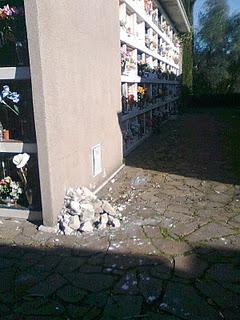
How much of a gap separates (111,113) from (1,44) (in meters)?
2.15

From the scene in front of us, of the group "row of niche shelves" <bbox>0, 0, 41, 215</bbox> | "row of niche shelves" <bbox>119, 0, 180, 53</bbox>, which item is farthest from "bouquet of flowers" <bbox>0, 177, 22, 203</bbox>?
"row of niche shelves" <bbox>119, 0, 180, 53</bbox>

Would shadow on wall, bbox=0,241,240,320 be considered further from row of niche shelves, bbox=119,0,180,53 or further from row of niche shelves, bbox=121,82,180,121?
row of niche shelves, bbox=119,0,180,53

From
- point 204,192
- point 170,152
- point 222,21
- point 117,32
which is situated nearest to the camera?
point 204,192

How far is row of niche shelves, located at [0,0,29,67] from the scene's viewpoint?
3537 mm

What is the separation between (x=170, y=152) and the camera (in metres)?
7.45

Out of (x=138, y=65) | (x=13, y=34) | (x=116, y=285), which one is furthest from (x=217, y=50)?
(x=116, y=285)

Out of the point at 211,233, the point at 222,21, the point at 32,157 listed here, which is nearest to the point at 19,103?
the point at 32,157

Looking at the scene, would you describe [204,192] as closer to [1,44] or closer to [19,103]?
[19,103]

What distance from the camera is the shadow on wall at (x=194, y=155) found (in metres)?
5.73

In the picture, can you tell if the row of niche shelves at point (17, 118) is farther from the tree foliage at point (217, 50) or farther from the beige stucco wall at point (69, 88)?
the tree foliage at point (217, 50)

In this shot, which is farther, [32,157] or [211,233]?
[32,157]

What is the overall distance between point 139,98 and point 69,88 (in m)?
4.66

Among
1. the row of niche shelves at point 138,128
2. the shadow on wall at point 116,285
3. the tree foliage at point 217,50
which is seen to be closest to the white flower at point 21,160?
the shadow on wall at point 116,285

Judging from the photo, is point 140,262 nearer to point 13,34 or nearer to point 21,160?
point 21,160
